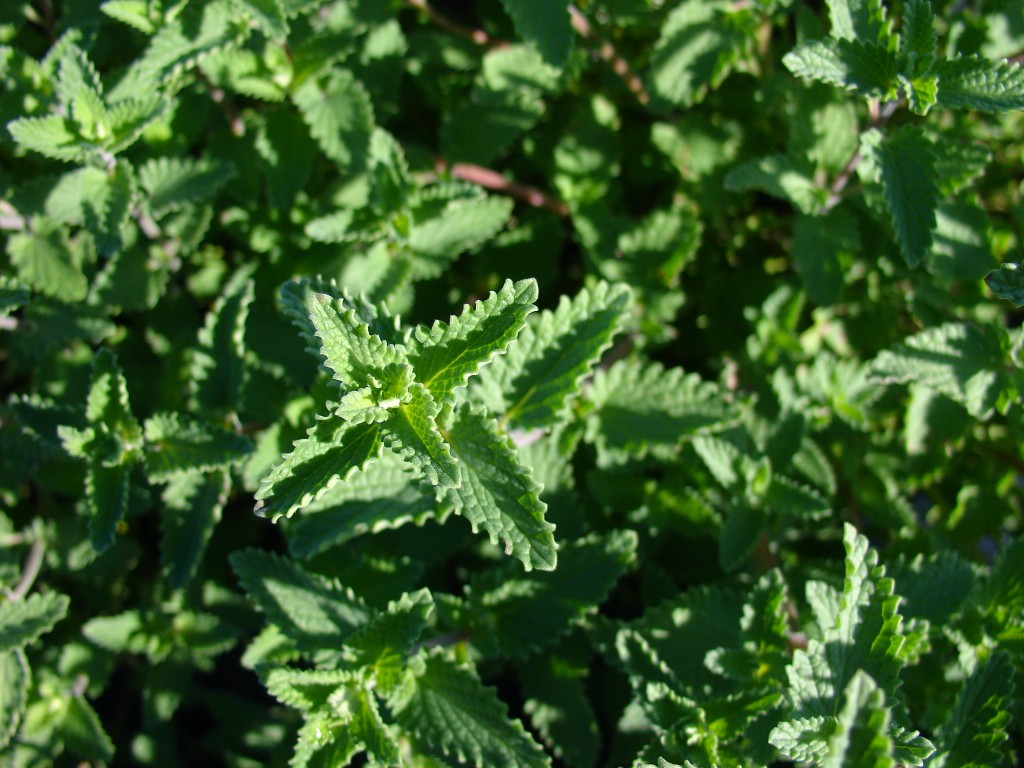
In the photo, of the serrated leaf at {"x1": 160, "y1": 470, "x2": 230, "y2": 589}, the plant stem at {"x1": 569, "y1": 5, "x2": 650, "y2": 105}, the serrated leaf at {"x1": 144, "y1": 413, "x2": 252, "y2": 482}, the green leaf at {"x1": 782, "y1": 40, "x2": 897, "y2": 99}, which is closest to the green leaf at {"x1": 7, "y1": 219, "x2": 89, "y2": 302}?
the serrated leaf at {"x1": 144, "y1": 413, "x2": 252, "y2": 482}

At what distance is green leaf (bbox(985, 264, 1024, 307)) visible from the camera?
246cm

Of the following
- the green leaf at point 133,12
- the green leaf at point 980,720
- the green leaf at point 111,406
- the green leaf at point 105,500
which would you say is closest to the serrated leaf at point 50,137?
the green leaf at point 133,12

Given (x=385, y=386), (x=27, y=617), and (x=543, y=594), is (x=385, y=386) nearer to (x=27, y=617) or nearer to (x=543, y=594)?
(x=543, y=594)

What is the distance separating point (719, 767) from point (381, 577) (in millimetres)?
1425

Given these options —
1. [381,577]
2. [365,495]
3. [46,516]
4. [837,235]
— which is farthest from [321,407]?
[837,235]

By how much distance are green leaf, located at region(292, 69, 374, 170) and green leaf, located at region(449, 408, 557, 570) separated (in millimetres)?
1492

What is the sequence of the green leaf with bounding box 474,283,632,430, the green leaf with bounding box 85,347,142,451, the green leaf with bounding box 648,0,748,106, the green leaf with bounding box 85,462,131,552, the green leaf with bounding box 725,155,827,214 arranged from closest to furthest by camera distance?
the green leaf with bounding box 474,283,632,430 < the green leaf with bounding box 85,462,131,552 < the green leaf with bounding box 85,347,142,451 < the green leaf with bounding box 725,155,827,214 < the green leaf with bounding box 648,0,748,106

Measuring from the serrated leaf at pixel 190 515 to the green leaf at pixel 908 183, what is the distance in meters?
2.51

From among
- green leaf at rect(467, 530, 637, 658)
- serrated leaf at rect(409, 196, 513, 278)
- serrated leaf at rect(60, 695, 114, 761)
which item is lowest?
serrated leaf at rect(60, 695, 114, 761)

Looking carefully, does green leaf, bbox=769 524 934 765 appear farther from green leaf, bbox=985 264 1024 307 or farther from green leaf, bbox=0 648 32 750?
green leaf, bbox=0 648 32 750

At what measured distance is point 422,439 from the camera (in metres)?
2.26

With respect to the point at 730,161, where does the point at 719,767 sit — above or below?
below

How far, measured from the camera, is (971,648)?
2789mm

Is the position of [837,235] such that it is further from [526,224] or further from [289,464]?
[289,464]
